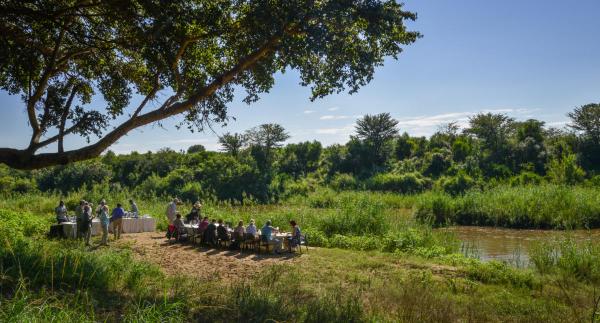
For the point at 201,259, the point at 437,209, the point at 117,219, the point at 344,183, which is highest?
the point at 344,183

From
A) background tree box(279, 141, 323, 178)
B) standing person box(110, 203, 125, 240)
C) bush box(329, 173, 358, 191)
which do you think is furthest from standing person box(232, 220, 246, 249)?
background tree box(279, 141, 323, 178)

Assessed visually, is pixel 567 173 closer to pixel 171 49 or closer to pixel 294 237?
pixel 294 237

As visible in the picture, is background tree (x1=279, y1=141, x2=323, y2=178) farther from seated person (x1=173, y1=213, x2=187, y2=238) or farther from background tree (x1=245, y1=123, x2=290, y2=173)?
seated person (x1=173, y1=213, x2=187, y2=238)

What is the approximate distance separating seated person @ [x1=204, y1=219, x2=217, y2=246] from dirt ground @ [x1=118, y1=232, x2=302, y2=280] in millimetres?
318

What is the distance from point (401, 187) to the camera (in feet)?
143

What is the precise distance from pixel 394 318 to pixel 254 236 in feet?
24.7

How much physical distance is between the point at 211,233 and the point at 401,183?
3147 cm

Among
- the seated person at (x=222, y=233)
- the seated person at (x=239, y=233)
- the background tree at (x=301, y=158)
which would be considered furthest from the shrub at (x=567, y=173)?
the seated person at (x=222, y=233)

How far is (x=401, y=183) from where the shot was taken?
43.7m

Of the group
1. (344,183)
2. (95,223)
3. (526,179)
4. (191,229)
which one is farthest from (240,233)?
(344,183)

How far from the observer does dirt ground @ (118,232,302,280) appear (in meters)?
10.7

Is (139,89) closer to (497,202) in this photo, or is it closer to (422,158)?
(497,202)

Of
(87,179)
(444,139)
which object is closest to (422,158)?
(444,139)

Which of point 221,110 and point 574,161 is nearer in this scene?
point 221,110
